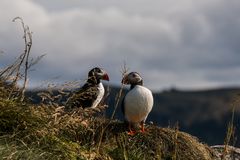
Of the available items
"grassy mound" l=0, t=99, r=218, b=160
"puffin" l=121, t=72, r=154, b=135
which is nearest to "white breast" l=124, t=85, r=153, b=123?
"puffin" l=121, t=72, r=154, b=135

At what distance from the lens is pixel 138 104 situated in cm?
1470

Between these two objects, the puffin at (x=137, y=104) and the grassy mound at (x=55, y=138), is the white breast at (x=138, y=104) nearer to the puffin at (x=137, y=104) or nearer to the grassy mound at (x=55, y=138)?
the puffin at (x=137, y=104)

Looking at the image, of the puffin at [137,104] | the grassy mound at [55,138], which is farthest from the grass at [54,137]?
the puffin at [137,104]

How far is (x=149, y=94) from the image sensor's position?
1470 centimetres

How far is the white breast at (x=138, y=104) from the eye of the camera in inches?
576

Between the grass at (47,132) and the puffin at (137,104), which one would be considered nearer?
the grass at (47,132)

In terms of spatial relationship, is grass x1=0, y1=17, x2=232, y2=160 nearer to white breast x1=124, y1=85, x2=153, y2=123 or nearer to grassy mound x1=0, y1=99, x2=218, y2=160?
grassy mound x1=0, y1=99, x2=218, y2=160

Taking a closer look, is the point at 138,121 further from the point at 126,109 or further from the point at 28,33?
the point at 28,33

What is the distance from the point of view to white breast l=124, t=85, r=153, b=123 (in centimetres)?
1462

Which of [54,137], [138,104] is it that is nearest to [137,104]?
[138,104]

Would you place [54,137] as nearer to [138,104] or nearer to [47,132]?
[47,132]

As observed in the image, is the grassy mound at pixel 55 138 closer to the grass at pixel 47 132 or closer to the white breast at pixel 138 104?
the grass at pixel 47 132

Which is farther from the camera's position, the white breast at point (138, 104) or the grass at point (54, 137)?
the white breast at point (138, 104)

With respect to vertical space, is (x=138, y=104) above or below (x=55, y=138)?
below
